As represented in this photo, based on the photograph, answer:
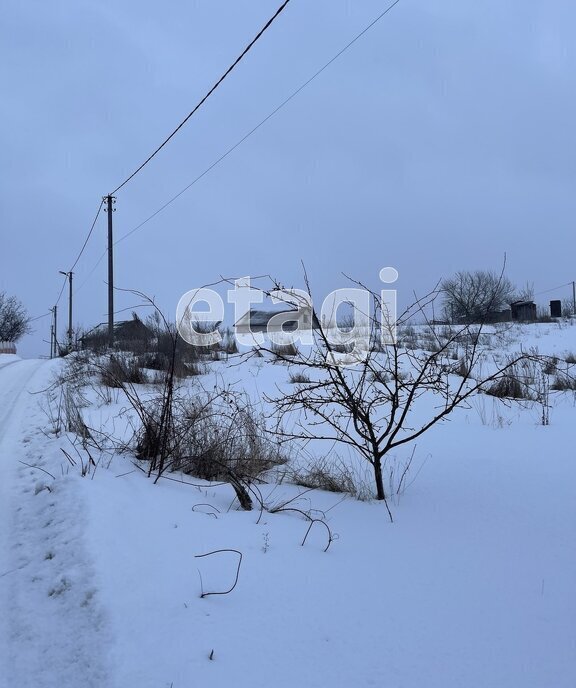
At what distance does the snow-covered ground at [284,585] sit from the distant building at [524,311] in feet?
56.8

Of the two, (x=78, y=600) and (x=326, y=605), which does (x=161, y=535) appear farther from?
(x=326, y=605)

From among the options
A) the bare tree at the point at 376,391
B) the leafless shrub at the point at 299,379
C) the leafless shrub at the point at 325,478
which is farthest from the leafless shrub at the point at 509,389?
the leafless shrub at the point at 325,478

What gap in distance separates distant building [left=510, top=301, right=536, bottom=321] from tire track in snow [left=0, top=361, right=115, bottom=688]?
734 inches

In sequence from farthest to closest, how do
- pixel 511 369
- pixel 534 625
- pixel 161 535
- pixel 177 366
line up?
pixel 177 366, pixel 511 369, pixel 161 535, pixel 534 625

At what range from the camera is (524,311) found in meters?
19.8

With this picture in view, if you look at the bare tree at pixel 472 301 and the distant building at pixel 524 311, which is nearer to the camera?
the bare tree at pixel 472 301

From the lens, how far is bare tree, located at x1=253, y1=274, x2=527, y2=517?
9.80 feet

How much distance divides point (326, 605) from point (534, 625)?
0.73m

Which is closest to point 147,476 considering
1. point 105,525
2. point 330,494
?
point 105,525

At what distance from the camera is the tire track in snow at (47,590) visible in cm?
147

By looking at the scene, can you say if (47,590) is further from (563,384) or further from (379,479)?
(563,384)

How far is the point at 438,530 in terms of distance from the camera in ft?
8.28

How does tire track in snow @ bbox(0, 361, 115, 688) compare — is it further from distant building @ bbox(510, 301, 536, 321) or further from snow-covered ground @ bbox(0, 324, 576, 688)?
distant building @ bbox(510, 301, 536, 321)

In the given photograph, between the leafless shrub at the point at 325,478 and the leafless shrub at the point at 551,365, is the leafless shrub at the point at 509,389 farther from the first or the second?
the leafless shrub at the point at 325,478
